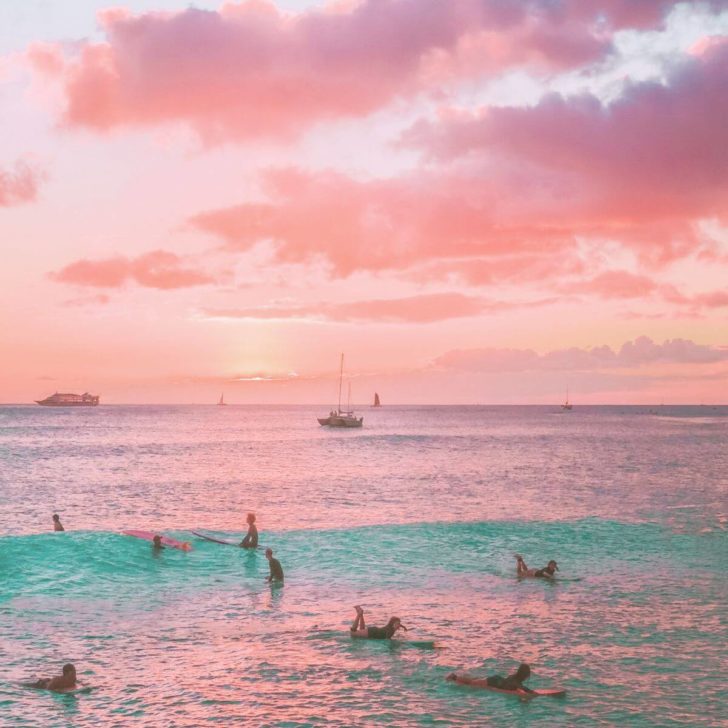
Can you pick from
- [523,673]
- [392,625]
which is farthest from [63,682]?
[523,673]

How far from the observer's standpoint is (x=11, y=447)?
Result: 13912 centimetres

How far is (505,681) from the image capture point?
838 inches

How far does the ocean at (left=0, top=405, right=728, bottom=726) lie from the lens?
20.4 meters

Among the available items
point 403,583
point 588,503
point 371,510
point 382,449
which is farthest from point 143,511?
point 382,449

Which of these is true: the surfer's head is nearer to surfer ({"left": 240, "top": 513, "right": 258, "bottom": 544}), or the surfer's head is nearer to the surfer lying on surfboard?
the surfer lying on surfboard

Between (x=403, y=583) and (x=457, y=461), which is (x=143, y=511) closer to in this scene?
(x=403, y=583)

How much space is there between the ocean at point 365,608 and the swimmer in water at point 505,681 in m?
0.41

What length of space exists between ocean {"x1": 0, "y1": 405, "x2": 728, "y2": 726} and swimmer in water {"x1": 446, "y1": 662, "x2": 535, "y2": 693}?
41 centimetres

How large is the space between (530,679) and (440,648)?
3.79 meters

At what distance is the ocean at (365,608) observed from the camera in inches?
805

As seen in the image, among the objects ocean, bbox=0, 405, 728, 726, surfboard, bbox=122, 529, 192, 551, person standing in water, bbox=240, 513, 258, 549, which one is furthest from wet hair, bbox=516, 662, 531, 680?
surfboard, bbox=122, 529, 192, 551

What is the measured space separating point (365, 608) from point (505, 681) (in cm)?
979

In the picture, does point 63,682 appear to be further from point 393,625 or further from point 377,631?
point 393,625

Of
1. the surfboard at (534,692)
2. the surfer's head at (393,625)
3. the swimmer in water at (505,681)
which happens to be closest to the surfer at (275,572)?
the surfer's head at (393,625)
